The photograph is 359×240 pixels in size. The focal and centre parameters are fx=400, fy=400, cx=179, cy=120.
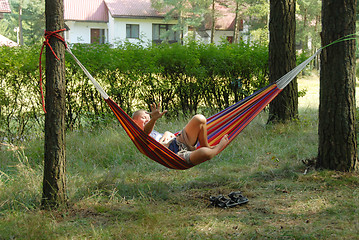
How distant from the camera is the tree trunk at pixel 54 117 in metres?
2.91

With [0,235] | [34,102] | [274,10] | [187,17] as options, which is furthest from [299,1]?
[0,235]

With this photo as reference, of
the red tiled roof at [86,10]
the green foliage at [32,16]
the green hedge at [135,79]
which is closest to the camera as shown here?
the green hedge at [135,79]

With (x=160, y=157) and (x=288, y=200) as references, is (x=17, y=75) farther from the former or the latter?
(x=288, y=200)

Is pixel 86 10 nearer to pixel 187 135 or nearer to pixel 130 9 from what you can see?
pixel 130 9

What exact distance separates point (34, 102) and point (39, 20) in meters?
27.7

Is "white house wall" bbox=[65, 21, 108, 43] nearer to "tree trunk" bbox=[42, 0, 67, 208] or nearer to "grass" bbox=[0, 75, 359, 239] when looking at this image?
"grass" bbox=[0, 75, 359, 239]

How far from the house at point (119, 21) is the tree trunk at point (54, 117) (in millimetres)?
22326

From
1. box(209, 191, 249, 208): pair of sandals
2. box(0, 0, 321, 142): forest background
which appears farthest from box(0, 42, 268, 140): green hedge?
box(209, 191, 249, 208): pair of sandals

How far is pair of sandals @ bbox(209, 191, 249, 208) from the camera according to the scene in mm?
3156

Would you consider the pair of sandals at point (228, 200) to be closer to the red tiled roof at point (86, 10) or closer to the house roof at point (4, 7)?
the house roof at point (4, 7)

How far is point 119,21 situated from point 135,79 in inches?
816

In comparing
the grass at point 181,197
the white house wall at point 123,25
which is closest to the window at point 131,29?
the white house wall at point 123,25

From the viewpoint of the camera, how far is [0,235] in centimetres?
260

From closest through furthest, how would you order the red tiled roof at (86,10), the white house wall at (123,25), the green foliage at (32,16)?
1. the white house wall at (123,25)
2. the red tiled roof at (86,10)
3. the green foliage at (32,16)
